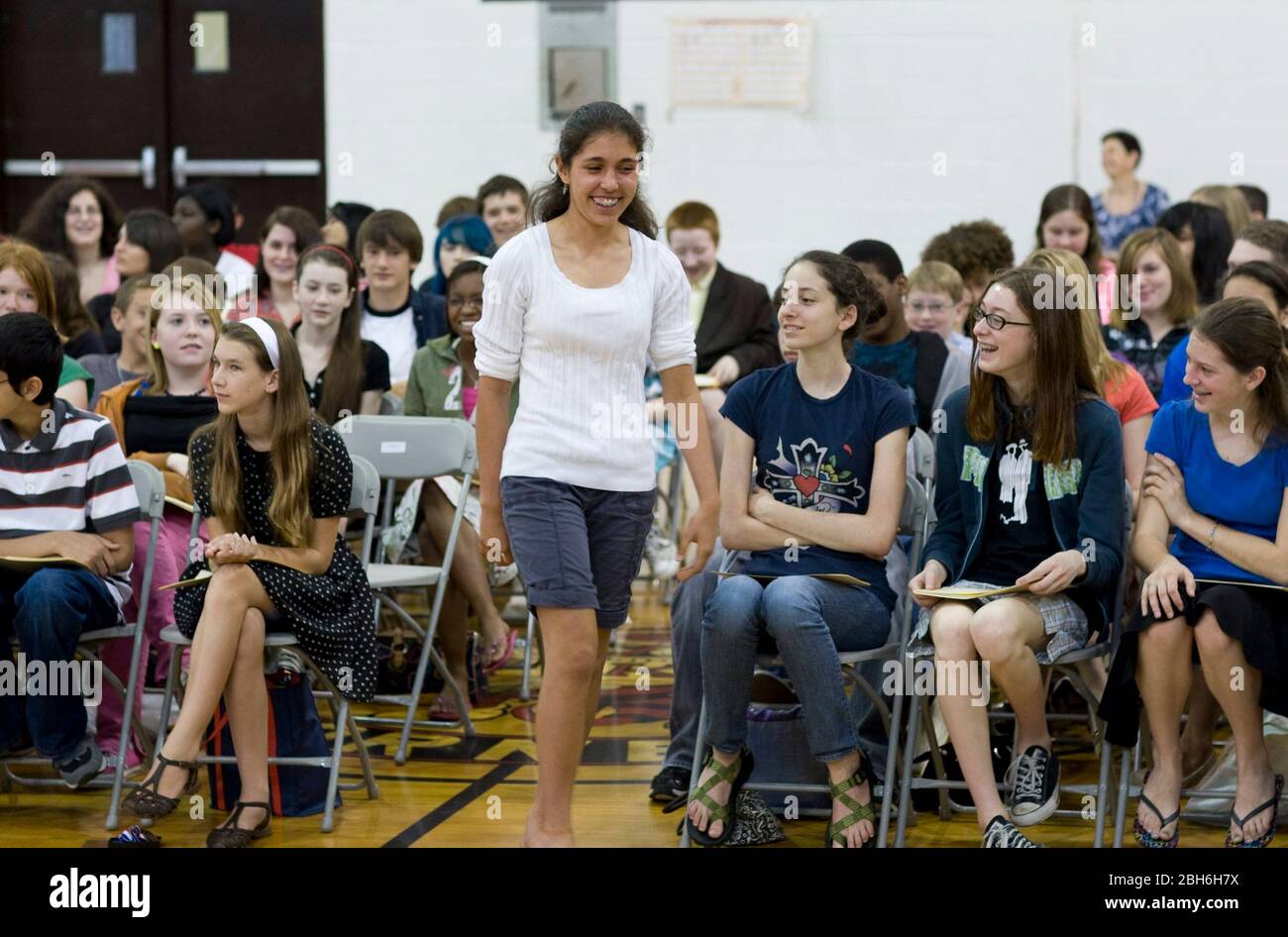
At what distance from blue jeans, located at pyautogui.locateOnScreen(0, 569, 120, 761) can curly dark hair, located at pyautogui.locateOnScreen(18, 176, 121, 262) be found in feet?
9.45

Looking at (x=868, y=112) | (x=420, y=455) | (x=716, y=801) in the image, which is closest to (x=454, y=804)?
(x=716, y=801)

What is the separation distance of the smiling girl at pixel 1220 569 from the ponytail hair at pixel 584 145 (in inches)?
46.1

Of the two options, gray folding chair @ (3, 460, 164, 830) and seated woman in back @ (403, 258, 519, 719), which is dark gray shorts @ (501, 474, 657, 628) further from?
seated woman in back @ (403, 258, 519, 719)

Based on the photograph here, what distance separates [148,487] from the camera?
12.6 feet

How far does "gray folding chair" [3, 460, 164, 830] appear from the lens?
12.2 ft

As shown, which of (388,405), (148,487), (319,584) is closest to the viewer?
(319,584)

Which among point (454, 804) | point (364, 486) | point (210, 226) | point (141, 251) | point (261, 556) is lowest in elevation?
point (454, 804)

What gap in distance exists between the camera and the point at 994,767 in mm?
3674

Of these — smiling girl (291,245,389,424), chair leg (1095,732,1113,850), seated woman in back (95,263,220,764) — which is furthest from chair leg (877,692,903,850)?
smiling girl (291,245,389,424)

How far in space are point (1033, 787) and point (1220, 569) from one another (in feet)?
1.93

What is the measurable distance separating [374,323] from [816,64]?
296cm

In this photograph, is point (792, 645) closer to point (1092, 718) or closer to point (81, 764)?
point (1092, 718)
